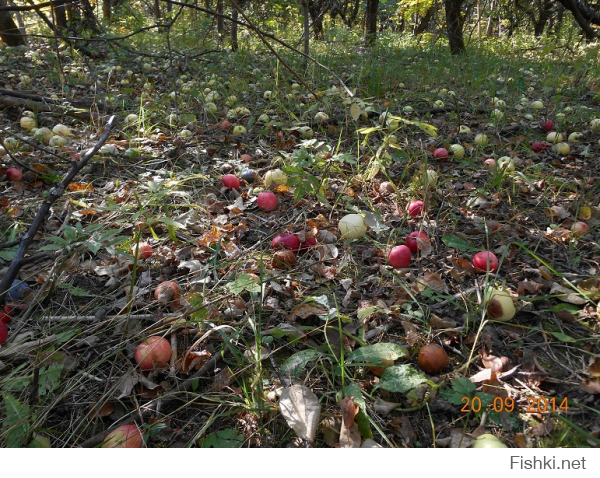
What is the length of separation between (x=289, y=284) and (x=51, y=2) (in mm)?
1498

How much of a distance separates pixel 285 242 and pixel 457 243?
34.8 inches

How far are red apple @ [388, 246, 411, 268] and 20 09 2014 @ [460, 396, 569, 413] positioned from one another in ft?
2.50

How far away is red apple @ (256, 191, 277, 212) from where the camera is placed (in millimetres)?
2488

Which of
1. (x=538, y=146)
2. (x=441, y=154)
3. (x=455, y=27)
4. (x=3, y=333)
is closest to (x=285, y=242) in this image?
(x=3, y=333)

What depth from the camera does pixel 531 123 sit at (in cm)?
380

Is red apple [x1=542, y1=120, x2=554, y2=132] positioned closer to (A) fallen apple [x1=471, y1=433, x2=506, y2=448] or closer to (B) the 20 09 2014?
(B) the 20 09 2014

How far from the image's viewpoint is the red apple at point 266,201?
249 cm

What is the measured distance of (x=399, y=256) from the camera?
1917mm

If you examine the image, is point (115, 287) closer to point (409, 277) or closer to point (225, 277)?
point (225, 277)

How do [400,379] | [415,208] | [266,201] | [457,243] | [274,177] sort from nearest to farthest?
[400,379]
[457,243]
[415,208]
[266,201]
[274,177]

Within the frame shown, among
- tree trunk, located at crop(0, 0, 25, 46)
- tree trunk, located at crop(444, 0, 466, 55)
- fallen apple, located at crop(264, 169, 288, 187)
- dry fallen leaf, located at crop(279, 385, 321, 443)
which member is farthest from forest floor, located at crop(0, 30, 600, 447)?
tree trunk, located at crop(444, 0, 466, 55)

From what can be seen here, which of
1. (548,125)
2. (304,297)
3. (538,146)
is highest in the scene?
(548,125)

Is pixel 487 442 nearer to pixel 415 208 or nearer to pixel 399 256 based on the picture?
pixel 399 256

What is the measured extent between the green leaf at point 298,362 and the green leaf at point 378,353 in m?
0.12
